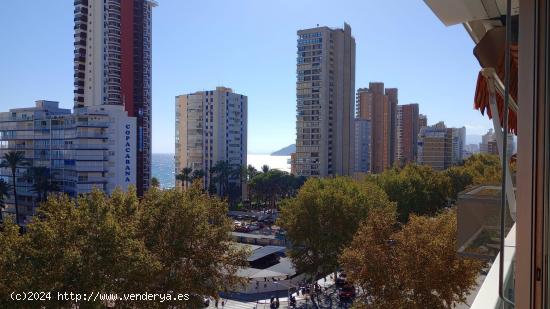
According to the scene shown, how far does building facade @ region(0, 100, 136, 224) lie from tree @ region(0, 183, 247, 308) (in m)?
25.1

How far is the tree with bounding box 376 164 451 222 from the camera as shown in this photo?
24.4 meters

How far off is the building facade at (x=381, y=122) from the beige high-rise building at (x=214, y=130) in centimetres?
2137

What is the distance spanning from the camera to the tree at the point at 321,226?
17.6 meters

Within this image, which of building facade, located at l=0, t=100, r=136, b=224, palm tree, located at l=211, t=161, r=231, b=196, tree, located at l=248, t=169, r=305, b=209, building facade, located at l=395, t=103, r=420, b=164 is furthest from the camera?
building facade, located at l=395, t=103, r=420, b=164

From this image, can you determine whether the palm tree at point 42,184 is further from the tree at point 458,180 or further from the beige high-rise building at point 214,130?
the tree at point 458,180

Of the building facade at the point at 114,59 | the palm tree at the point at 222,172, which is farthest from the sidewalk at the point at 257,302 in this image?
the palm tree at the point at 222,172

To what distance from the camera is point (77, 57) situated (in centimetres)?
4431

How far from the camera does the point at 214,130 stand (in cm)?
6322

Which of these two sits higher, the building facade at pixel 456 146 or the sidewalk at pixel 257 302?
the building facade at pixel 456 146

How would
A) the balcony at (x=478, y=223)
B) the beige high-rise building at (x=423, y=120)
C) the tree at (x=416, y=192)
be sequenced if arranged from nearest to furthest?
1. the balcony at (x=478, y=223)
2. the tree at (x=416, y=192)
3. the beige high-rise building at (x=423, y=120)

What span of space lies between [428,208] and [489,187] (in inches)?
940

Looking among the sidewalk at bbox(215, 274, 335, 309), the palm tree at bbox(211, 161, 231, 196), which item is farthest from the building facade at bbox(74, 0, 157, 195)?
the sidewalk at bbox(215, 274, 335, 309)

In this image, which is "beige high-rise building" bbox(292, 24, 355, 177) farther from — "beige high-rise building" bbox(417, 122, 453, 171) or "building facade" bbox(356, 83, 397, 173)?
"building facade" bbox(356, 83, 397, 173)

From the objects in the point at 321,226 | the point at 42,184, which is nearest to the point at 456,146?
the point at 42,184
